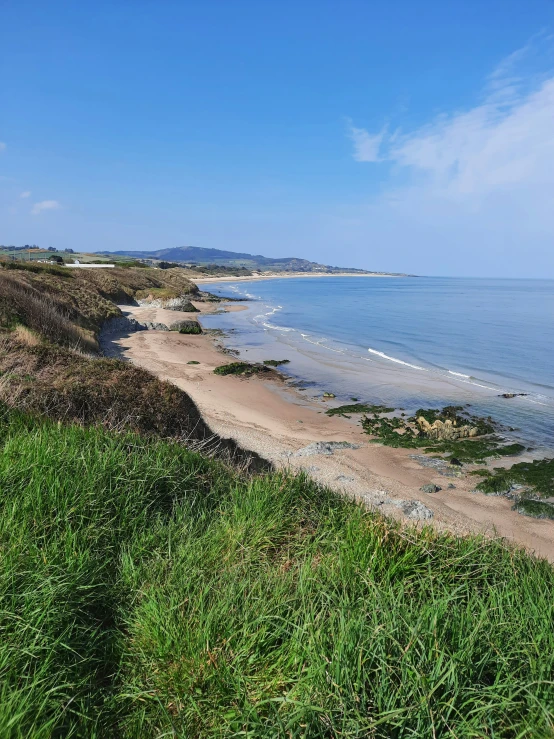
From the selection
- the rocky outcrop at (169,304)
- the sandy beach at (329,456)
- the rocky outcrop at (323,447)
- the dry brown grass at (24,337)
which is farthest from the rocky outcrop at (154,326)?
the rocky outcrop at (323,447)

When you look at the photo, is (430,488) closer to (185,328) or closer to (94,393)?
(94,393)

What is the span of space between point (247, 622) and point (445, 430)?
1657 centimetres

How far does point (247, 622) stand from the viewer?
3082 millimetres

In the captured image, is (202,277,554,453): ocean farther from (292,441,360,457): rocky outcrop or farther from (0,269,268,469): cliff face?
(0,269,268,469): cliff face

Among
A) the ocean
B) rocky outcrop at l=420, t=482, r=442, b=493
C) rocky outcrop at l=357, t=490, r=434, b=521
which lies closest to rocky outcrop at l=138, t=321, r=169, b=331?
the ocean

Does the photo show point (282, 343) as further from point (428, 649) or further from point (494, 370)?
point (428, 649)

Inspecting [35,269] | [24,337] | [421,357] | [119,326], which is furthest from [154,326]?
[24,337]

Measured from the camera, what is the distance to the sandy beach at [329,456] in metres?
11.6

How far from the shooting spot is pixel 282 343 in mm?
39031

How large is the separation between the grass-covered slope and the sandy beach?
4.55 ft

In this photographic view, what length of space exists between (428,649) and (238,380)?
22620 millimetres

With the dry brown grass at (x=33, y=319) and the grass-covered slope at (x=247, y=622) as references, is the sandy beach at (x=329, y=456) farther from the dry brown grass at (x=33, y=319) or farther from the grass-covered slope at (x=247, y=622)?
the dry brown grass at (x=33, y=319)

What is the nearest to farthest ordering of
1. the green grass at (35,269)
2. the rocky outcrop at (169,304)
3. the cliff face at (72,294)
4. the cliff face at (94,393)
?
the cliff face at (94,393), the cliff face at (72,294), the green grass at (35,269), the rocky outcrop at (169,304)

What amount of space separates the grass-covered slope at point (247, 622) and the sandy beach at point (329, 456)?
139cm
